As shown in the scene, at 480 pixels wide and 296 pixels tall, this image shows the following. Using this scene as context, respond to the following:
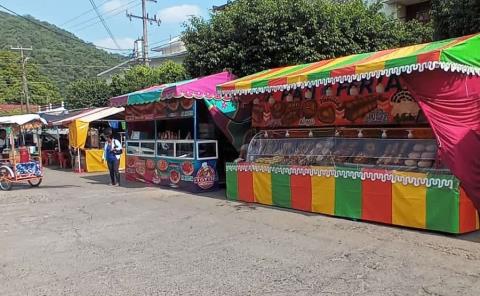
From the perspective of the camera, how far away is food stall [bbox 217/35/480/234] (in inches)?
280

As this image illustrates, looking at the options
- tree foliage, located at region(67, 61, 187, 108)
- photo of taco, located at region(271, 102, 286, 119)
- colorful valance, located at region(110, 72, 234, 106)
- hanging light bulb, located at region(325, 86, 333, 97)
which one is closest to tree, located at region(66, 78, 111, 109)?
tree foliage, located at region(67, 61, 187, 108)

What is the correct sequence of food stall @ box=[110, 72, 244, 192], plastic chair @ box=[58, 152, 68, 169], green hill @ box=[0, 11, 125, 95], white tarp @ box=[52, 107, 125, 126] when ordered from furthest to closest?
green hill @ box=[0, 11, 125, 95]
plastic chair @ box=[58, 152, 68, 169]
white tarp @ box=[52, 107, 125, 126]
food stall @ box=[110, 72, 244, 192]

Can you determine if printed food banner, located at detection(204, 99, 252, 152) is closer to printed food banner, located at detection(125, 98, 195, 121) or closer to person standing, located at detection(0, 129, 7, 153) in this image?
printed food banner, located at detection(125, 98, 195, 121)

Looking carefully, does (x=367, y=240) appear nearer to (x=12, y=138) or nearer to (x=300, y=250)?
(x=300, y=250)

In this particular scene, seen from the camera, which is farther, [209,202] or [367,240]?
[209,202]

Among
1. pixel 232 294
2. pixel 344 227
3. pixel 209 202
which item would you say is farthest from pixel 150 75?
pixel 232 294

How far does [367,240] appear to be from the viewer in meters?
7.02

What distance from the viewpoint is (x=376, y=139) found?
30.3 ft

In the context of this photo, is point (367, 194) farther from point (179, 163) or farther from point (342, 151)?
point (179, 163)

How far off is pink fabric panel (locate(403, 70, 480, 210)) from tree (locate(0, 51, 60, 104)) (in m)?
62.8

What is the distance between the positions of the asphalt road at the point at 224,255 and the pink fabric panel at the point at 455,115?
1.02 meters

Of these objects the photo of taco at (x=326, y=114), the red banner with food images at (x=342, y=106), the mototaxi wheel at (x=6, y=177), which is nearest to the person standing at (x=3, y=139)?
the mototaxi wheel at (x=6, y=177)

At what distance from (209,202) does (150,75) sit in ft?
77.3

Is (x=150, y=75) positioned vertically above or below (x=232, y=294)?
above
